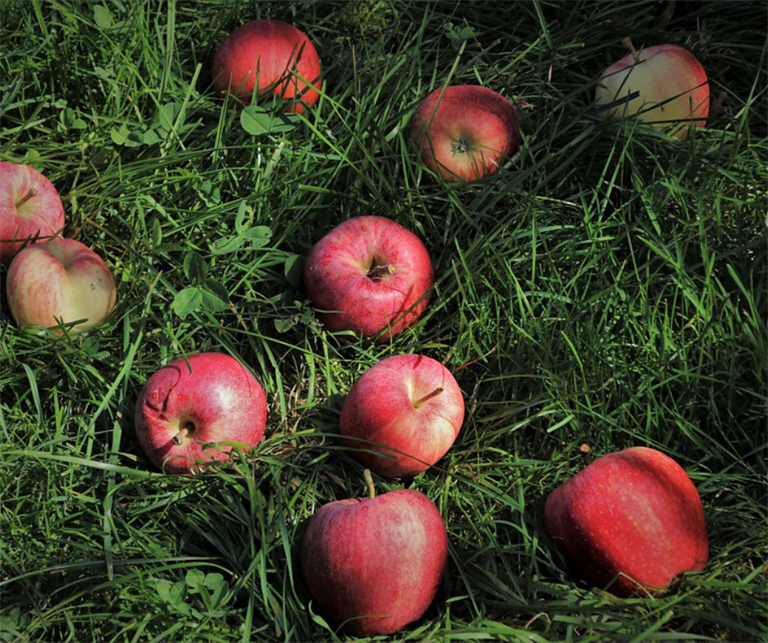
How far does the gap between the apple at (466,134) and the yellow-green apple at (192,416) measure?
1123 millimetres

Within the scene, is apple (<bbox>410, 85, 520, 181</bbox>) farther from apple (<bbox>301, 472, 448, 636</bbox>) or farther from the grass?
apple (<bbox>301, 472, 448, 636</bbox>)

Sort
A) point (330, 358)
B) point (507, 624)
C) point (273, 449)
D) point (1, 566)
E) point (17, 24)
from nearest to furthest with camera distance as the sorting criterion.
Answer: point (507, 624) < point (1, 566) < point (273, 449) < point (330, 358) < point (17, 24)

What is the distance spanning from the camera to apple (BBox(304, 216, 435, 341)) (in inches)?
113

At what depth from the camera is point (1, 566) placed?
8.03 ft

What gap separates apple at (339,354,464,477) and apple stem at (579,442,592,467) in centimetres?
39

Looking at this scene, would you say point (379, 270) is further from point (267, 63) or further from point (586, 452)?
point (267, 63)

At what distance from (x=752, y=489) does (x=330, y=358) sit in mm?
1422

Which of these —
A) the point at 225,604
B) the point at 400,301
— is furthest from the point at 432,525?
the point at 400,301

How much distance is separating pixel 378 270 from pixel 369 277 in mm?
40

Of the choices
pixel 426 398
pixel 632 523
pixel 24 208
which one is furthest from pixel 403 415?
pixel 24 208

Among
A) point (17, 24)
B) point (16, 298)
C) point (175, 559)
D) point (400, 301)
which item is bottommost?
point (175, 559)

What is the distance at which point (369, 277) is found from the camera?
9.64 feet

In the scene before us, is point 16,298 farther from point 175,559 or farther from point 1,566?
point 175,559

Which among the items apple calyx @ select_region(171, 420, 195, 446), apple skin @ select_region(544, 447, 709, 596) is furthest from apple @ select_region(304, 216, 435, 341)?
apple skin @ select_region(544, 447, 709, 596)
